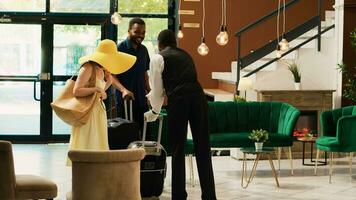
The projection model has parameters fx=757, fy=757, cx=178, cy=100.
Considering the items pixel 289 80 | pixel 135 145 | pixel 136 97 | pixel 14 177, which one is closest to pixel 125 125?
pixel 135 145

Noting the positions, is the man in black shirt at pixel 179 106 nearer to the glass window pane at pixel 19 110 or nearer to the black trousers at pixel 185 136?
the black trousers at pixel 185 136

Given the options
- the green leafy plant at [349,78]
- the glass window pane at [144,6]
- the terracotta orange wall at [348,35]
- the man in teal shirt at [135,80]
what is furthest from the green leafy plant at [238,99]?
the man in teal shirt at [135,80]

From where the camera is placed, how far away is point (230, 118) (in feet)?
34.2

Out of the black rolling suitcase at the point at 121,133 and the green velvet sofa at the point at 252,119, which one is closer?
the black rolling suitcase at the point at 121,133

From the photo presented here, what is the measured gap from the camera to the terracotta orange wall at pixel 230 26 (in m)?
14.1

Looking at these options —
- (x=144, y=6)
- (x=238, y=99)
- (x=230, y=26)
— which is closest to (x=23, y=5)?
(x=144, y=6)

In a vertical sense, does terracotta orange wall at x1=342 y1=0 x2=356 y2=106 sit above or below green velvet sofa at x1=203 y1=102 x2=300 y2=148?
above

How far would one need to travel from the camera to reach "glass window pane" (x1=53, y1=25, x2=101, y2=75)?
45.1ft

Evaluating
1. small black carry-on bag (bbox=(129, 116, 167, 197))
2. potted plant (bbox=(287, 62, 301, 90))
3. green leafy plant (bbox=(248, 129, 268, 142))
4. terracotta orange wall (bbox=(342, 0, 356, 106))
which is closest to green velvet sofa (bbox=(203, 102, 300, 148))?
green leafy plant (bbox=(248, 129, 268, 142))

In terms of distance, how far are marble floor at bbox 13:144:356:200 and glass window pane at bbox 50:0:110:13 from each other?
291 cm

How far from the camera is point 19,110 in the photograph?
13.8 metres

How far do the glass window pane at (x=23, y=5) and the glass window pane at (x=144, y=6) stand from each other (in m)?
1.45

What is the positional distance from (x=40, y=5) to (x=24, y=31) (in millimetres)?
558

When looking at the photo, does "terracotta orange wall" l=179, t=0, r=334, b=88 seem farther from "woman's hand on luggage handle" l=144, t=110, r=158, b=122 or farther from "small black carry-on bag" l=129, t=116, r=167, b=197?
"woman's hand on luggage handle" l=144, t=110, r=158, b=122
